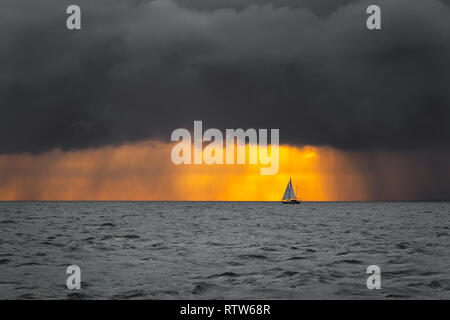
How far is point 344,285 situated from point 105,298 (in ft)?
32.2

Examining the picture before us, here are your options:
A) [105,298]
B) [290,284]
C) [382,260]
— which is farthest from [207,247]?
[105,298]

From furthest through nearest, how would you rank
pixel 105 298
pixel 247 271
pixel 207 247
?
pixel 207 247 < pixel 247 271 < pixel 105 298

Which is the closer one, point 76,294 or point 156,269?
point 76,294

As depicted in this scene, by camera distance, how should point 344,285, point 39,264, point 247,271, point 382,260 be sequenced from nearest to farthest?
point 344,285 < point 247,271 < point 39,264 < point 382,260

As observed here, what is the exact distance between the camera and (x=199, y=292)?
17.7 m

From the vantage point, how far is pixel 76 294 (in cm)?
1738

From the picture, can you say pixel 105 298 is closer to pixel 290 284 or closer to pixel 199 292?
pixel 199 292

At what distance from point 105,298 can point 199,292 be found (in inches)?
141
